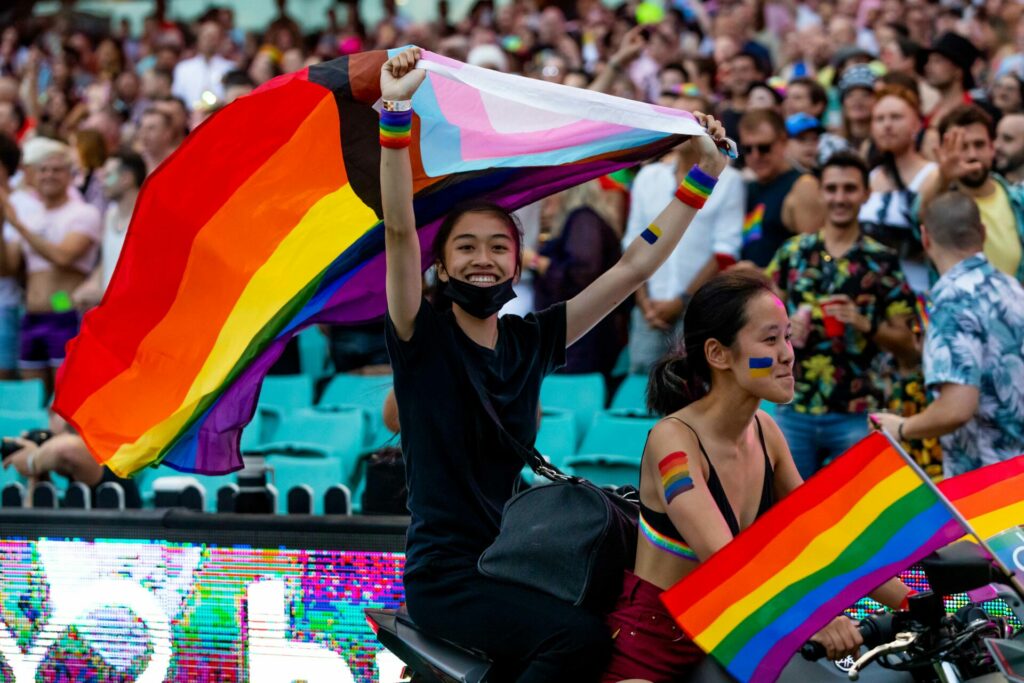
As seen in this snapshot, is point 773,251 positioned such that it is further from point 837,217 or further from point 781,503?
point 781,503

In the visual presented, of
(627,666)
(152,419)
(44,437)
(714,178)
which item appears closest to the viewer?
(627,666)

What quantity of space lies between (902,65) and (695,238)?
10.6ft

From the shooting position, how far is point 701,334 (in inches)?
149

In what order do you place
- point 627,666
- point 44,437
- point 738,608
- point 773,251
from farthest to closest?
point 773,251 → point 44,437 → point 627,666 → point 738,608

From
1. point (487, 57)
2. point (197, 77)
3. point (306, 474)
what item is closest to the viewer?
point (306, 474)

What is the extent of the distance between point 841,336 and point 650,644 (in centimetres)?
373

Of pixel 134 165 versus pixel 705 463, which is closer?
pixel 705 463

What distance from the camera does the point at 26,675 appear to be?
18.7 ft

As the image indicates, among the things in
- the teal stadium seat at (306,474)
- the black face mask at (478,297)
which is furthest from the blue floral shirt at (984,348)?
the teal stadium seat at (306,474)

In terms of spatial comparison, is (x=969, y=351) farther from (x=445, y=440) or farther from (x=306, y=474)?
(x=306, y=474)

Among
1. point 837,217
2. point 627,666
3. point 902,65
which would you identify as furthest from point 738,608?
point 902,65

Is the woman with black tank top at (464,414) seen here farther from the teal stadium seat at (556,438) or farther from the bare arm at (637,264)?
the teal stadium seat at (556,438)

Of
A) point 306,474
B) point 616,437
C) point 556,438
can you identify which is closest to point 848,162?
point 616,437

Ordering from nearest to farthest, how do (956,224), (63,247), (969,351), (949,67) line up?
(969,351), (956,224), (949,67), (63,247)
